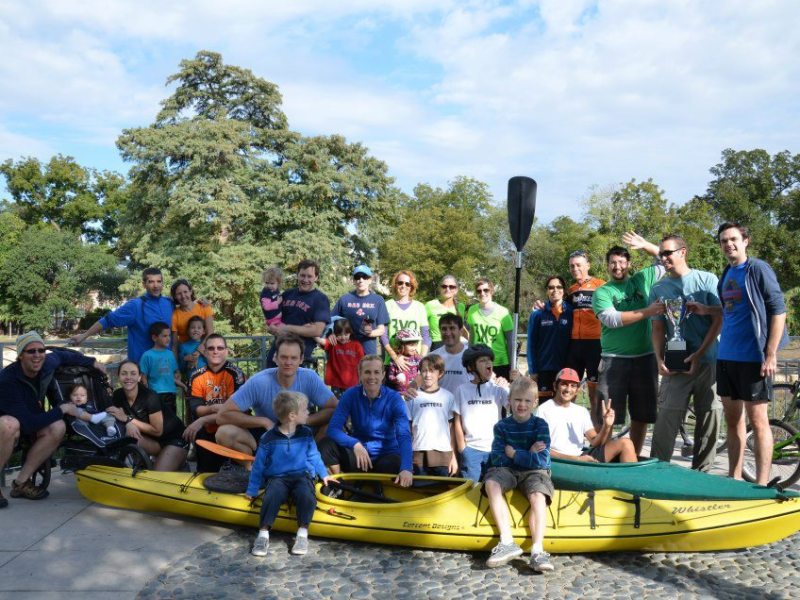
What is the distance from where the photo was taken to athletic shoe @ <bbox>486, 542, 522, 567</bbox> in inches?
167

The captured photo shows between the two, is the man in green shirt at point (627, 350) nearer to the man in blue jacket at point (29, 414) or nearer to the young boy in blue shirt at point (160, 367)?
the young boy in blue shirt at point (160, 367)

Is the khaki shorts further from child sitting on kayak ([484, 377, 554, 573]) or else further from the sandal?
the sandal

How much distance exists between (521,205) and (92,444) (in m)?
4.27

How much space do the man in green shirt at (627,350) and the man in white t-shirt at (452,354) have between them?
1219 millimetres

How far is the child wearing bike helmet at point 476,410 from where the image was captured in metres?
5.54

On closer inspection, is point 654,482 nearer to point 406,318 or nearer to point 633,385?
point 633,385

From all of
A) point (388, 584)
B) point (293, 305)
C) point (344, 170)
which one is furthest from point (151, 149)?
point (388, 584)

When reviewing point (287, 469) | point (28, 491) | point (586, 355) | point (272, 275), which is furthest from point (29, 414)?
point (586, 355)

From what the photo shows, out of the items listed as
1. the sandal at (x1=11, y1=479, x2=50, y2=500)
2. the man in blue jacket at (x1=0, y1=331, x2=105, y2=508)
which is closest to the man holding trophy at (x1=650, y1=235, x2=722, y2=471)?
the man in blue jacket at (x1=0, y1=331, x2=105, y2=508)

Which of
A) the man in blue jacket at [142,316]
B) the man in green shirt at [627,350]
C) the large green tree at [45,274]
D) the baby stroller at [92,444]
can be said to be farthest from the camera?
the large green tree at [45,274]

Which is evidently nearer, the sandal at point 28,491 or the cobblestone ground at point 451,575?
the cobblestone ground at point 451,575

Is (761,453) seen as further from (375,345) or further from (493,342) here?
(375,345)

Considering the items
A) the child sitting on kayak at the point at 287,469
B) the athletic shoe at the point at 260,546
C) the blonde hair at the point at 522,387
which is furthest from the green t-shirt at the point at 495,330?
the athletic shoe at the point at 260,546

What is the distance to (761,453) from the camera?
535 centimetres
